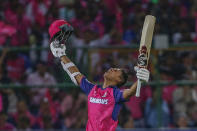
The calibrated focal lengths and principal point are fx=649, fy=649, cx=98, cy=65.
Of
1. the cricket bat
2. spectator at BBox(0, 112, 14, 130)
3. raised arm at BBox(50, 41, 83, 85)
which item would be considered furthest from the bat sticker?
spectator at BBox(0, 112, 14, 130)

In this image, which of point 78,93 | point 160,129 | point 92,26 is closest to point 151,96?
point 160,129

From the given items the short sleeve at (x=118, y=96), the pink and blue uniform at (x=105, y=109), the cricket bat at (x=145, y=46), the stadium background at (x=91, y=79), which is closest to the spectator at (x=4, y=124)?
the stadium background at (x=91, y=79)

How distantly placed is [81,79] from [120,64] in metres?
3.38

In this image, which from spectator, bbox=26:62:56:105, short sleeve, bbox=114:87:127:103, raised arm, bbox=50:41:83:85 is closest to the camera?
short sleeve, bbox=114:87:127:103

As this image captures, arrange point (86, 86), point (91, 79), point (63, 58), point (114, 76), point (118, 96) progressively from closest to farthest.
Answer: point (118, 96) → point (114, 76) → point (86, 86) → point (63, 58) → point (91, 79)

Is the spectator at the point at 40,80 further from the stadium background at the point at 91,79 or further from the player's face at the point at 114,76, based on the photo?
the player's face at the point at 114,76

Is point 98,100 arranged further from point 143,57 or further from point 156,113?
point 156,113

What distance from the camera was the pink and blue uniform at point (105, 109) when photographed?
7.59m

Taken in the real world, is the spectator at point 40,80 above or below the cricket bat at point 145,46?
below

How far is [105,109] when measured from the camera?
763 centimetres

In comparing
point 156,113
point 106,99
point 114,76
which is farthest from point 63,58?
point 156,113

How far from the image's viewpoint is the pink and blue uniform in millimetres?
7594

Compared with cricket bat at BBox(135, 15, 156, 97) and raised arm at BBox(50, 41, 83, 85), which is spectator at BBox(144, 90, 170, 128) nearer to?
raised arm at BBox(50, 41, 83, 85)

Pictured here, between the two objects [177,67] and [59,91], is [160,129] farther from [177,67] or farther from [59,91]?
[59,91]
